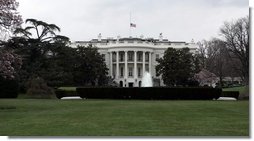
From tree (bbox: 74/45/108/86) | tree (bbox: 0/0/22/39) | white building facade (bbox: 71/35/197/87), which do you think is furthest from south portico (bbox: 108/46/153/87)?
tree (bbox: 0/0/22/39)

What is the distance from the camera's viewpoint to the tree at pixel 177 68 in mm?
56562

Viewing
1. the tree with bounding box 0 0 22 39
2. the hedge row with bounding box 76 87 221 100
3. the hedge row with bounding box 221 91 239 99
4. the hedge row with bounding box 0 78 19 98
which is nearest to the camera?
the tree with bounding box 0 0 22 39

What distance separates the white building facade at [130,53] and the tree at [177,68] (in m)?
8.31

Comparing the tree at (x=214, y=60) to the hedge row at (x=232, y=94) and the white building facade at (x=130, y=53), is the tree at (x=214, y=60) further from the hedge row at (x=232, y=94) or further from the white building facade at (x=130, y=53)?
the hedge row at (x=232, y=94)

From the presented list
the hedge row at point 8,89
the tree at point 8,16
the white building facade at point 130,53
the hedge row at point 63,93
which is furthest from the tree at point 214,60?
the tree at point 8,16

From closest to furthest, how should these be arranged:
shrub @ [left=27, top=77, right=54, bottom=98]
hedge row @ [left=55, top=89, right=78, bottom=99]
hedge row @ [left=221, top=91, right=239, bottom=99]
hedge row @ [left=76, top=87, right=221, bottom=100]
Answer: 1. hedge row @ [left=76, top=87, right=221, bottom=100]
2. hedge row @ [left=221, top=91, right=239, bottom=99]
3. shrub @ [left=27, top=77, right=54, bottom=98]
4. hedge row @ [left=55, top=89, right=78, bottom=99]

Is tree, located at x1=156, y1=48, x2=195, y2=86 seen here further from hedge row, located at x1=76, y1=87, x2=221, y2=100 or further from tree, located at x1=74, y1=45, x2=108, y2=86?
hedge row, located at x1=76, y1=87, x2=221, y2=100

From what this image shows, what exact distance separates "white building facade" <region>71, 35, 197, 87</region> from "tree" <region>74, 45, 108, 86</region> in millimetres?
4707

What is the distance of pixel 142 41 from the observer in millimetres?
70812

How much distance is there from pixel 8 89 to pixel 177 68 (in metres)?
28.5

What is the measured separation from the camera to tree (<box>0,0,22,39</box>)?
17031mm

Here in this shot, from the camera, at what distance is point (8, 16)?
679 inches

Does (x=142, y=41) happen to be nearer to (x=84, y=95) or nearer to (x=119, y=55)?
(x=119, y=55)

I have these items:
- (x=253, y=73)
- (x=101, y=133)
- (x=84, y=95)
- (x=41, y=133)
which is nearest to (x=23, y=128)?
(x=41, y=133)
